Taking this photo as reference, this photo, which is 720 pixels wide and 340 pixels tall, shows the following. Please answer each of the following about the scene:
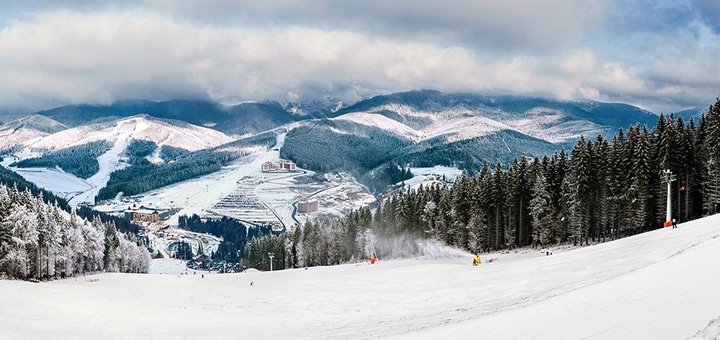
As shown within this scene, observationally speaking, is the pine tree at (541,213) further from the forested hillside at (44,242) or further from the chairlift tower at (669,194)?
the forested hillside at (44,242)

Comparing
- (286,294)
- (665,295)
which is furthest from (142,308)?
(665,295)

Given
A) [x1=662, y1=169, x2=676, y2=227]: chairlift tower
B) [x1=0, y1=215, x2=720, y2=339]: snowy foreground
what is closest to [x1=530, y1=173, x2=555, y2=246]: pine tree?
[x1=662, y1=169, x2=676, y2=227]: chairlift tower

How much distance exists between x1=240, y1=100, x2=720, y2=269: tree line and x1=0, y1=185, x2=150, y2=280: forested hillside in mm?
64562

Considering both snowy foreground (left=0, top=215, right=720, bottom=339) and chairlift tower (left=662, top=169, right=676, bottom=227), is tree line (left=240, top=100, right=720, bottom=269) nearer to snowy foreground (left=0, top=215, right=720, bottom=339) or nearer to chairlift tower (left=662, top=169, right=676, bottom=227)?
chairlift tower (left=662, top=169, right=676, bottom=227)

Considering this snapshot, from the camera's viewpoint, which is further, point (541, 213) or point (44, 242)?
point (541, 213)

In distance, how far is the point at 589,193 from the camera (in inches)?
3113

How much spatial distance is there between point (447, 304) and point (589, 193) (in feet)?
169

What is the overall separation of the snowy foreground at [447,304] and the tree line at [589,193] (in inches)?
1093

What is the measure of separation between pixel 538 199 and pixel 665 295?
64.1 metres

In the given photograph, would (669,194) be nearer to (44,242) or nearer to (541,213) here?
(541,213)

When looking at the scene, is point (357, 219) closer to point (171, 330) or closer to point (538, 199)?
point (538, 199)

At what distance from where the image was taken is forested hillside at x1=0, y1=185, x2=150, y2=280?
69312 mm

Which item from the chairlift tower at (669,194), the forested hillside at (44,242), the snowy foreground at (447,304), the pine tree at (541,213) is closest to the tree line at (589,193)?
the pine tree at (541,213)

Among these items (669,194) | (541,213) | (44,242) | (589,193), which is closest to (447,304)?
(669,194)
